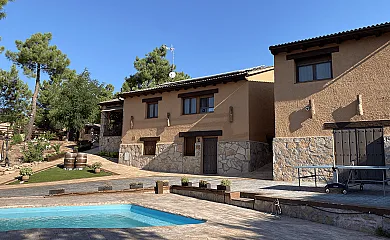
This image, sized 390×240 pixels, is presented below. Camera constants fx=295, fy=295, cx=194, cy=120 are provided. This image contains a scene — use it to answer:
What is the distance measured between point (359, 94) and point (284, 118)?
132 inches

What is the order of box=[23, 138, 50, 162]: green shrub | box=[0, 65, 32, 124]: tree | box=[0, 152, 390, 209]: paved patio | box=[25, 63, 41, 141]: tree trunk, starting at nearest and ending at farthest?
box=[0, 152, 390, 209]: paved patio < box=[23, 138, 50, 162]: green shrub < box=[25, 63, 41, 141]: tree trunk < box=[0, 65, 32, 124]: tree

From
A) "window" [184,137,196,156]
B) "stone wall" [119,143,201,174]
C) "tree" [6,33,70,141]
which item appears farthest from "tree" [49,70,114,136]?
"window" [184,137,196,156]

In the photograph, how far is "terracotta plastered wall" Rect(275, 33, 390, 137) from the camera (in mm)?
12438

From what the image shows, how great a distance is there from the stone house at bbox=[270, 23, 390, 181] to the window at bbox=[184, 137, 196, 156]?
20.7 feet

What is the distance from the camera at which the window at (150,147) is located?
69.2 feet

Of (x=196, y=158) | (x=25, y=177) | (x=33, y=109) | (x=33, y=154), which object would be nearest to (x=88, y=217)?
(x=25, y=177)

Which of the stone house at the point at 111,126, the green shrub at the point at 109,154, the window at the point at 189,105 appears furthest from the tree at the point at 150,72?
the window at the point at 189,105

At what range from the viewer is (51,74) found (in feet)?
114

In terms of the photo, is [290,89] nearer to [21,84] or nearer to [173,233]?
[173,233]

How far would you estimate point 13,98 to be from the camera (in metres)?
31.8

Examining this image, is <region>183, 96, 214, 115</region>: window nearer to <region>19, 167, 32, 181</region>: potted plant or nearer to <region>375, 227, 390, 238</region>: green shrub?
<region>19, 167, 32, 181</region>: potted plant

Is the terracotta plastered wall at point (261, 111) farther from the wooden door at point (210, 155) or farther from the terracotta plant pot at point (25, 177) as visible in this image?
the terracotta plant pot at point (25, 177)

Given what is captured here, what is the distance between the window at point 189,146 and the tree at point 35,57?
18.5 m

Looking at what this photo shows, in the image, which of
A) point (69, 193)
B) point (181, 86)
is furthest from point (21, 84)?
point (69, 193)
